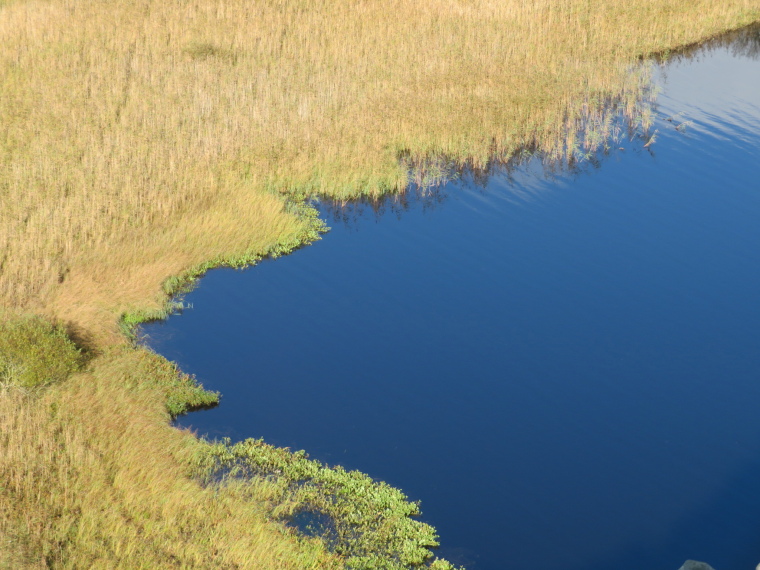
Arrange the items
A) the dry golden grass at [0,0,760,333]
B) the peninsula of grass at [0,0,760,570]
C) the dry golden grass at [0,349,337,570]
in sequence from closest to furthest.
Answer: the dry golden grass at [0,349,337,570] → the peninsula of grass at [0,0,760,570] → the dry golden grass at [0,0,760,333]

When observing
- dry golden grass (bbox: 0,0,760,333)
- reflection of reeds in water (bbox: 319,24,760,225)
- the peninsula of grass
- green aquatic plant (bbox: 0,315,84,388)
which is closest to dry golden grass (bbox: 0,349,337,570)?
the peninsula of grass

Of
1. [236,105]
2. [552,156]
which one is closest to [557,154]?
[552,156]

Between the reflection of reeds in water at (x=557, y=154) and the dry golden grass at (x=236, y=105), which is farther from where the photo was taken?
the reflection of reeds in water at (x=557, y=154)

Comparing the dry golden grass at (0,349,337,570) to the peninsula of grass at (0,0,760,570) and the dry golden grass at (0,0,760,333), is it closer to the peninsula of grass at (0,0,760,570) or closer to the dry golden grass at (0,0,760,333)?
the peninsula of grass at (0,0,760,570)

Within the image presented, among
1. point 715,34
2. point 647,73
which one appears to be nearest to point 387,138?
point 647,73

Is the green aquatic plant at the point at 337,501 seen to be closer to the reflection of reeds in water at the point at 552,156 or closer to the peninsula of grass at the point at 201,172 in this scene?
the peninsula of grass at the point at 201,172

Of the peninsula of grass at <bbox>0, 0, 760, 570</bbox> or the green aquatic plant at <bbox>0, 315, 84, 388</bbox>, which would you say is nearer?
the peninsula of grass at <bbox>0, 0, 760, 570</bbox>

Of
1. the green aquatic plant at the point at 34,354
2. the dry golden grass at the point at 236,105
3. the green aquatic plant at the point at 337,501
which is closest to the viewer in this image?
the green aquatic plant at the point at 337,501

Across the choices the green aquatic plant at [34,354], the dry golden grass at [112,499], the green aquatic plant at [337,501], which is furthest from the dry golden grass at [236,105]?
the green aquatic plant at [337,501]
